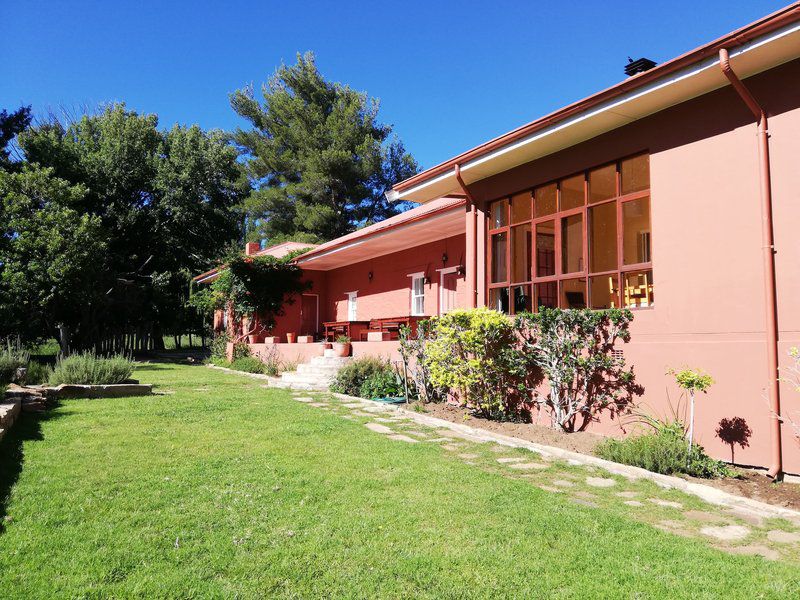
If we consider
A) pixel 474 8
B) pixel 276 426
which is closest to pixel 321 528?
pixel 276 426

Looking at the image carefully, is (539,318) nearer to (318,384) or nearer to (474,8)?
(318,384)

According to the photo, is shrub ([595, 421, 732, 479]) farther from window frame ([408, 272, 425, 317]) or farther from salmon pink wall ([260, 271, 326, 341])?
salmon pink wall ([260, 271, 326, 341])

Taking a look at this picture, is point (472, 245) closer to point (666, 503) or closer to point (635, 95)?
point (635, 95)

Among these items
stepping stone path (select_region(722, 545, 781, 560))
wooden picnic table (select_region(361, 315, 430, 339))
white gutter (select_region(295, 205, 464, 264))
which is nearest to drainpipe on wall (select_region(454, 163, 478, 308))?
white gutter (select_region(295, 205, 464, 264))

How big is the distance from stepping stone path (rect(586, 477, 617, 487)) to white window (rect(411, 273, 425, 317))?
999cm

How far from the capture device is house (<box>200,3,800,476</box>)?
204 inches

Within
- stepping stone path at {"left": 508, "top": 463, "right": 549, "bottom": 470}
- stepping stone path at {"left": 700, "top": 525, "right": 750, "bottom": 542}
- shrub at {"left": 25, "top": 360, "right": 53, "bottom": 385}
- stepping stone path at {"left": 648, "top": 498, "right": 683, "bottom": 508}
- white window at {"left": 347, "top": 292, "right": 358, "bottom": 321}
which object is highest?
white window at {"left": 347, "top": 292, "right": 358, "bottom": 321}

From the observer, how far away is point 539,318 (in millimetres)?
7152

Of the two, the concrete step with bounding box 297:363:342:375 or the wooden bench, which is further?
the wooden bench

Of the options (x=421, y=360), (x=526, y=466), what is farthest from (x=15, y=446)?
(x=421, y=360)

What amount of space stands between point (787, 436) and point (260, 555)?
15.8ft

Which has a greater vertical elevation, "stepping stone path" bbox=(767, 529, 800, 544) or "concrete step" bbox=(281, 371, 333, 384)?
"concrete step" bbox=(281, 371, 333, 384)

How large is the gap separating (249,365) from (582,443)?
1204 cm

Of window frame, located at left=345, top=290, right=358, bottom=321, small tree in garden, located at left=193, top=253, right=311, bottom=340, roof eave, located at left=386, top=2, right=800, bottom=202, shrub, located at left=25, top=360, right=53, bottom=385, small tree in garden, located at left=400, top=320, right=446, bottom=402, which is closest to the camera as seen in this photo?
roof eave, located at left=386, top=2, right=800, bottom=202
